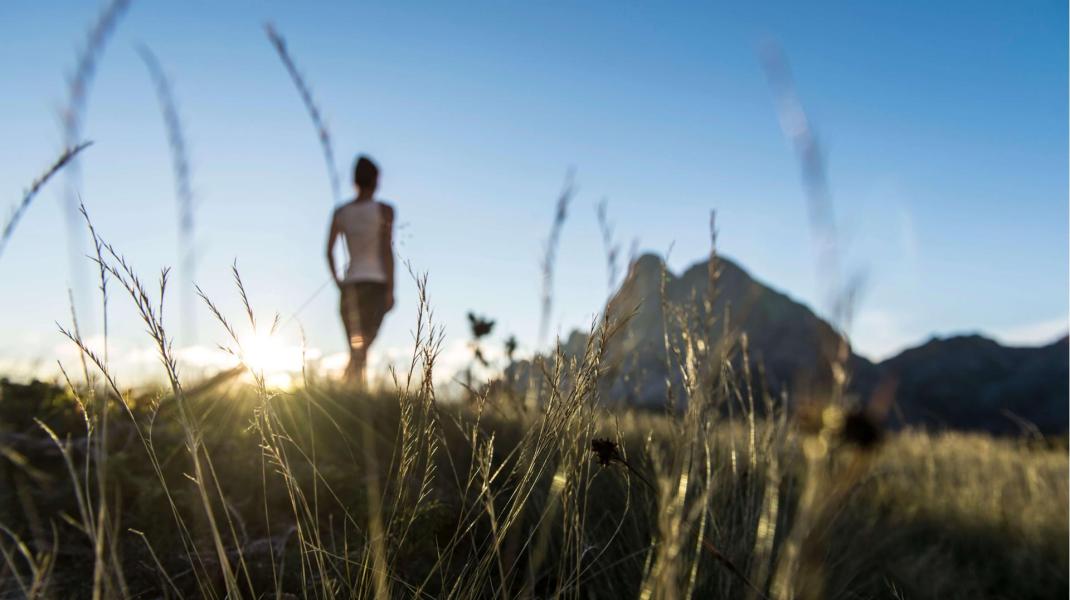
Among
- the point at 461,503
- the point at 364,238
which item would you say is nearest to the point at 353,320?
the point at 364,238

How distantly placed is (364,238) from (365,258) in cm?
21

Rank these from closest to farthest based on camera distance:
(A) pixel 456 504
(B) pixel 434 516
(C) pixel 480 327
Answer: (B) pixel 434 516 → (A) pixel 456 504 → (C) pixel 480 327

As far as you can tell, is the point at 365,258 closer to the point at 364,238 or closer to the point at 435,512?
the point at 364,238

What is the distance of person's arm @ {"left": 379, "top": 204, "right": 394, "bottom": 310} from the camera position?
5.98 meters

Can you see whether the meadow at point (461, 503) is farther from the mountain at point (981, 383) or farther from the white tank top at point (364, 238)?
the mountain at point (981, 383)

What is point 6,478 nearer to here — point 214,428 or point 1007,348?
point 214,428

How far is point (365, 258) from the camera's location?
618 centimetres

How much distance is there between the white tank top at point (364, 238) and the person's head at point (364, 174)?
24 cm

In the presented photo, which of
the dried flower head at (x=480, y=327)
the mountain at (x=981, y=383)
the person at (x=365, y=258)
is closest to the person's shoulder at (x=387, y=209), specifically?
the person at (x=365, y=258)

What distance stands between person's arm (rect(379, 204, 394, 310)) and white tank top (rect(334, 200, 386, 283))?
0.12ft

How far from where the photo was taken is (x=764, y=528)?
0.95 meters

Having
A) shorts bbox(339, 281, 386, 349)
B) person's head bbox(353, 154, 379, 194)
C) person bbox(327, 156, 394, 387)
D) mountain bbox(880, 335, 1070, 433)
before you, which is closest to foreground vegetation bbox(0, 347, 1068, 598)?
person bbox(327, 156, 394, 387)

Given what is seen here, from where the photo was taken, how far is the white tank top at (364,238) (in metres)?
5.91

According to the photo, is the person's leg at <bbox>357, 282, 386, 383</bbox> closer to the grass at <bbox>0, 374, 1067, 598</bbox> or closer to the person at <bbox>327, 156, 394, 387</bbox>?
the person at <bbox>327, 156, 394, 387</bbox>
